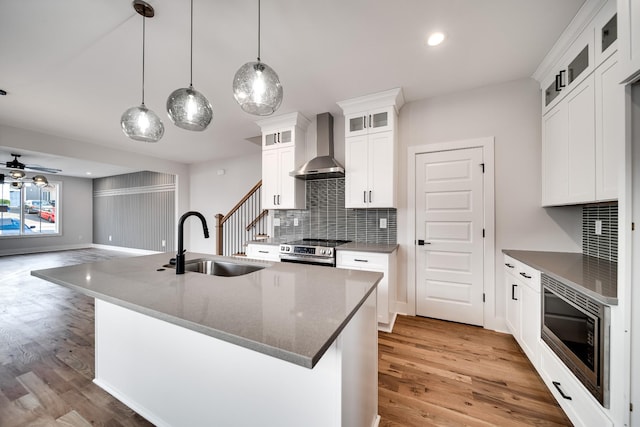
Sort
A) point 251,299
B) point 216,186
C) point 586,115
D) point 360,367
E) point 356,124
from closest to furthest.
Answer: point 251,299 → point 360,367 → point 586,115 → point 356,124 → point 216,186

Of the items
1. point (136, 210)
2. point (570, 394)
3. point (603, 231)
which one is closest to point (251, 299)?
point (570, 394)

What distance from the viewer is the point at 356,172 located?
3.00 meters

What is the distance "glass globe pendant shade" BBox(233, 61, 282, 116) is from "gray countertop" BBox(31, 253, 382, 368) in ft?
3.29

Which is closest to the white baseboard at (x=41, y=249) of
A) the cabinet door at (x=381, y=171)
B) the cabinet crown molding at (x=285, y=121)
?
the cabinet crown molding at (x=285, y=121)

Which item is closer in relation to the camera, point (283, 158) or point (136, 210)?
point (283, 158)

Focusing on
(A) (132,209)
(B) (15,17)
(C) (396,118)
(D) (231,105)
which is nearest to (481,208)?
(C) (396,118)

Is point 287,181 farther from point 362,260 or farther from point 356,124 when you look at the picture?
point 362,260

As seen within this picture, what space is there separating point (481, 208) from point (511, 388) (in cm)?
170

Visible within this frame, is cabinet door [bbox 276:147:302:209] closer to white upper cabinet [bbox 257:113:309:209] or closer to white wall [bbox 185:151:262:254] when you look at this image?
white upper cabinet [bbox 257:113:309:209]

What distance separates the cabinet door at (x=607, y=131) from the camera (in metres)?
1.49

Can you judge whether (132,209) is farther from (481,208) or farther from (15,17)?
(481,208)

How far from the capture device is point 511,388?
1.73 m

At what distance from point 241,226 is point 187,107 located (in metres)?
3.88

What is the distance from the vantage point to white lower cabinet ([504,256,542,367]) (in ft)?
5.89
